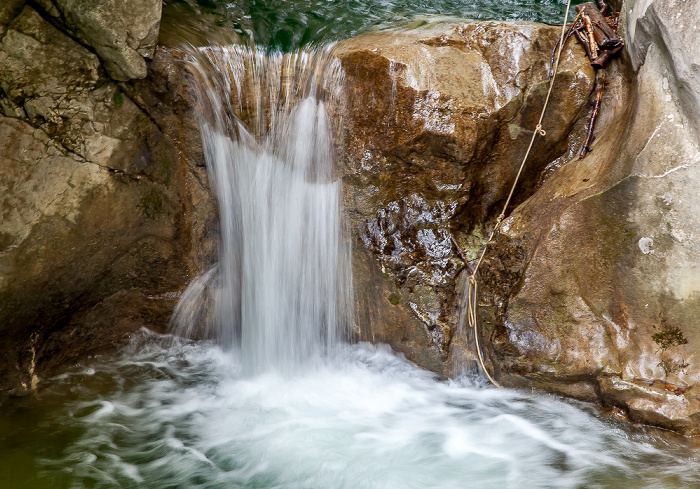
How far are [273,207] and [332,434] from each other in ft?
6.45

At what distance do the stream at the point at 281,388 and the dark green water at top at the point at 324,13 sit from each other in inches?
1.4

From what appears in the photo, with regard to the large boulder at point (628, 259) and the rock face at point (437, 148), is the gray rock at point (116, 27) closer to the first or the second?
the rock face at point (437, 148)

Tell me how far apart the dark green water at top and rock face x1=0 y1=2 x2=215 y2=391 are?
1215 millimetres

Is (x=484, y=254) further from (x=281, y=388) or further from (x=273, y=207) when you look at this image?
(x=281, y=388)

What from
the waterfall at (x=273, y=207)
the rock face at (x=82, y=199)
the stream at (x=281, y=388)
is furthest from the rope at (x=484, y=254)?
the rock face at (x=82, y=199)

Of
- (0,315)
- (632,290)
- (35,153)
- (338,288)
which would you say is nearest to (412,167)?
(338,288)

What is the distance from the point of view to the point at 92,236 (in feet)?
12.9

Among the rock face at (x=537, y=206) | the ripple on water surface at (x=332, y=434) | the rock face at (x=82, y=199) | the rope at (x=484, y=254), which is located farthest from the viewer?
the rope at (x=484, y=254)

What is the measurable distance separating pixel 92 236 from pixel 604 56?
423 cm

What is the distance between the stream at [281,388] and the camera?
3234mm

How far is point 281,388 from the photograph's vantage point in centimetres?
419

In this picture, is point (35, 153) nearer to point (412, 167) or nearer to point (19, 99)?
point (19, 99)

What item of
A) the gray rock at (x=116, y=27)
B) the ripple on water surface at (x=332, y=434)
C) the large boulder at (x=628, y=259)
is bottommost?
the ripple on water surface at (x=332, y=434)

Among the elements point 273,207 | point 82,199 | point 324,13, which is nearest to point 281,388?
point 273,207
